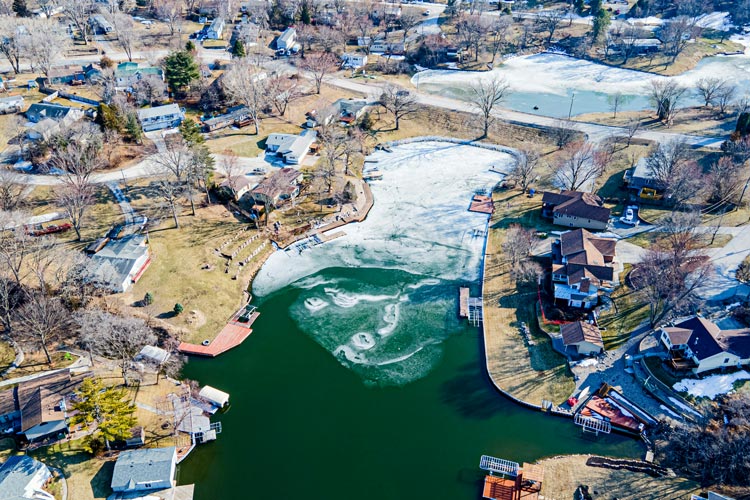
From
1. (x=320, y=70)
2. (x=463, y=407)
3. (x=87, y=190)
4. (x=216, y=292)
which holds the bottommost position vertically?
(x=463, y=407)

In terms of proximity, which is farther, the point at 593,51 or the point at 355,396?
the point at 593,51

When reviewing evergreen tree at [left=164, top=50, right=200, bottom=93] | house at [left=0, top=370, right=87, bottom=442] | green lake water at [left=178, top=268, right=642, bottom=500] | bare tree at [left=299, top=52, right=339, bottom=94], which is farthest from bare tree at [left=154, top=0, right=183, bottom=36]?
house at [left=0, top=370, right=87, bottom=442]

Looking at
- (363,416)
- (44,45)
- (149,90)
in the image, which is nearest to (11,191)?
(149,90)

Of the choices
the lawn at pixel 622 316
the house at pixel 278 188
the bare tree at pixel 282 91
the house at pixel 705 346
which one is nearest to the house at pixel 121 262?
the house at pixel 278 188

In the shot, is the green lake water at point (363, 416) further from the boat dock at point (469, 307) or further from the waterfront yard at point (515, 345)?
the waterfront yard at point (515, 345)

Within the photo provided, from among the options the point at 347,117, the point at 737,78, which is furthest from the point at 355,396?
the point at 737,78

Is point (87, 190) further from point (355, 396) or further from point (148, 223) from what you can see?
point (355, 396)

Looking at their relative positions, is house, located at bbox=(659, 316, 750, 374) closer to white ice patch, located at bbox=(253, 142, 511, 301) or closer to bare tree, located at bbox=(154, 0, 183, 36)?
white ice patch, located at bbox=(253, 142, 511, 301)
